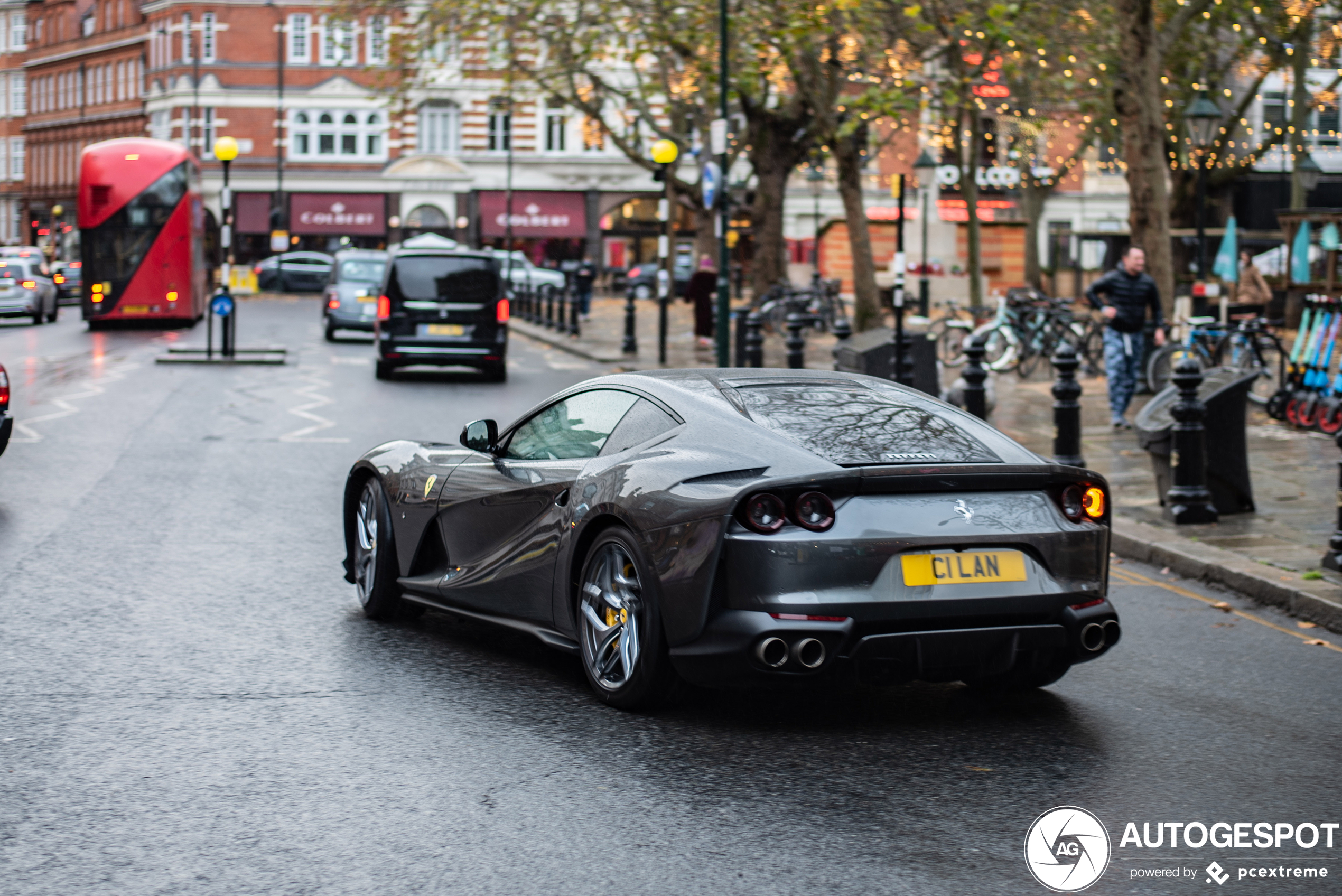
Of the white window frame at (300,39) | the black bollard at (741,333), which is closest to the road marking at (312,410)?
the black bollard at (741,333)

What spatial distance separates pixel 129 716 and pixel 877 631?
2542mm

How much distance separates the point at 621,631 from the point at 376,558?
2.06 m

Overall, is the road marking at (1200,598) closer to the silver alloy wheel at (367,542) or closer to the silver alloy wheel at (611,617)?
the silver alloy wheel at (611,617)

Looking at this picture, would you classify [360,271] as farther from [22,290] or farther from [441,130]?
[441,130]

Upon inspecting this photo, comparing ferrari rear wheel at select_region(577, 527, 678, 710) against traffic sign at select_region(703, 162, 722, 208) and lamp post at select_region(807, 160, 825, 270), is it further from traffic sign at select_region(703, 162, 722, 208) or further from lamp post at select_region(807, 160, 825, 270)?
lamp post at select_region(807, 160, 825, 270)

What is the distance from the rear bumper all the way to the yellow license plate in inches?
4.7

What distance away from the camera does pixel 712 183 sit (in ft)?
74.9

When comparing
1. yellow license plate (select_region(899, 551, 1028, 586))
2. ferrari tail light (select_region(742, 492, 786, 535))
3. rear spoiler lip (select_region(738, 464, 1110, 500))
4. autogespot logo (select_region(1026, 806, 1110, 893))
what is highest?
rear spoiler lip (select_region(738, 464, 1110, 500))

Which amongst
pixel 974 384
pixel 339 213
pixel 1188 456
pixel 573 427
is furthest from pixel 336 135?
pixel 573 427

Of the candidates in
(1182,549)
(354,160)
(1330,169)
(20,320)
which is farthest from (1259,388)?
(354,160)

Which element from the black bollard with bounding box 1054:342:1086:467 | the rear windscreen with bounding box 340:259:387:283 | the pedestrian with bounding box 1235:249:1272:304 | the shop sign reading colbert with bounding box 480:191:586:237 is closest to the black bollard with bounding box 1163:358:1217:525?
the black bollard with bounding box 1054:342:1086:467

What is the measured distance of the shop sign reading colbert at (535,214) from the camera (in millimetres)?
71625

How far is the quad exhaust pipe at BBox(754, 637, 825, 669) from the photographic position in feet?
16.8

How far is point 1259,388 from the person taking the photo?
753 inches
